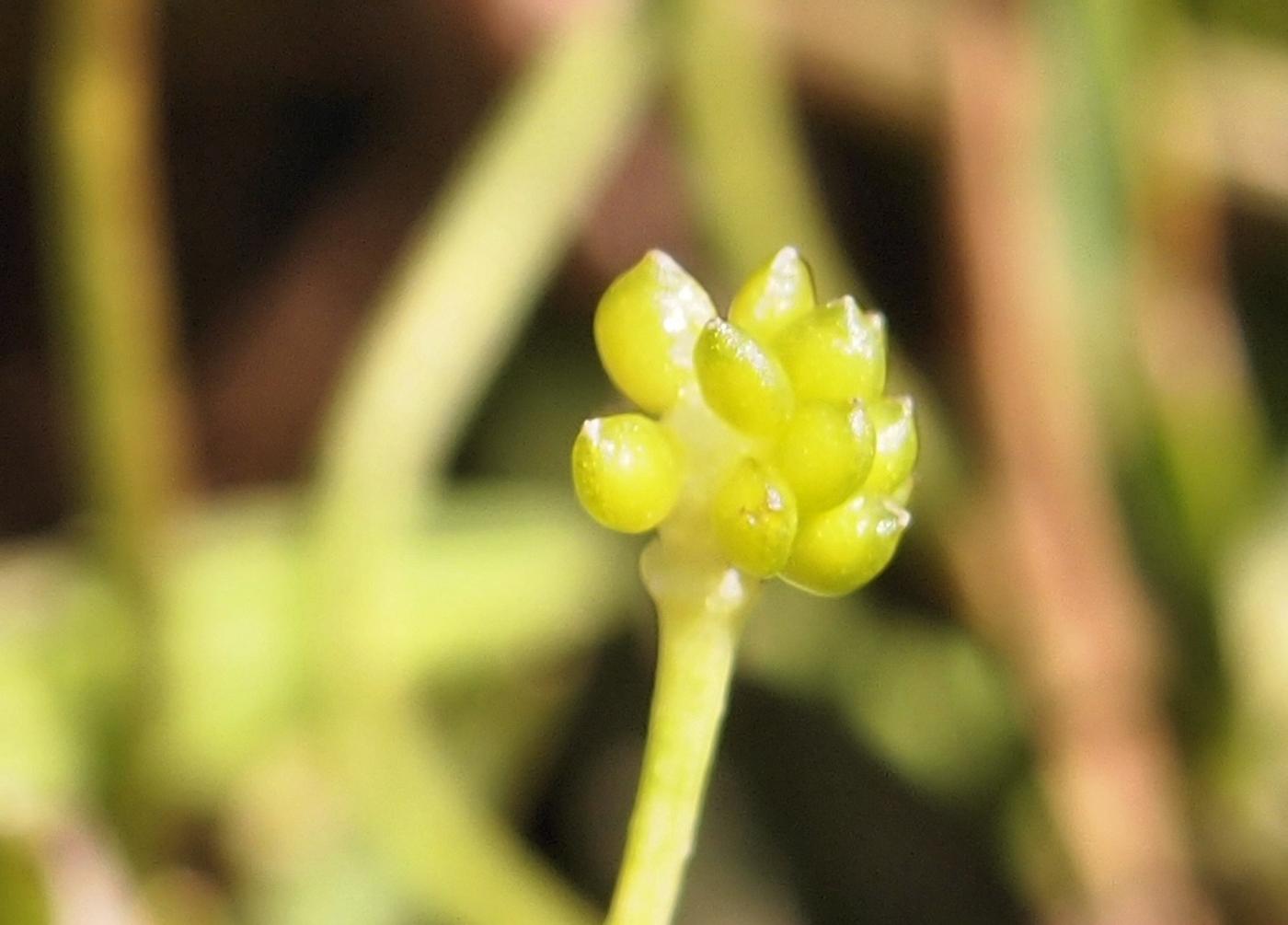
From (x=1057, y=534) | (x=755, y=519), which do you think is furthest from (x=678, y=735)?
(x=1057, y=534)

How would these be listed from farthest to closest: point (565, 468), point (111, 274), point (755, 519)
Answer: point (565, 468), point (111, 274), point (755, 519)

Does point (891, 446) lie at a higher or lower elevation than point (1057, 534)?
lower

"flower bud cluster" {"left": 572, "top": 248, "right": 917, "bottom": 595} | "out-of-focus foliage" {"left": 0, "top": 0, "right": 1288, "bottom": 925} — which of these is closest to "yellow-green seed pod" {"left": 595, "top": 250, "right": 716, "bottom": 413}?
"flower bud cluster" {"left": 572, "top": 248, "right": 917, "bottom": 595}

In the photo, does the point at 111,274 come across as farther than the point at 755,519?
Yes

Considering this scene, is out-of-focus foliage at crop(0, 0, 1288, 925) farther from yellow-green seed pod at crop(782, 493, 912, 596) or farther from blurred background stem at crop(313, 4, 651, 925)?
yellow-green seed pod at crop(782, 493, 912, 596)

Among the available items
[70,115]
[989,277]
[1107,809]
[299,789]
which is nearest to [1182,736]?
[1107,809]

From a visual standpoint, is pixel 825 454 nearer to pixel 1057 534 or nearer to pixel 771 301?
pixel 771 301

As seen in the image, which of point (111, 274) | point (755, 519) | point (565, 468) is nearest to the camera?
point (755, 519)
